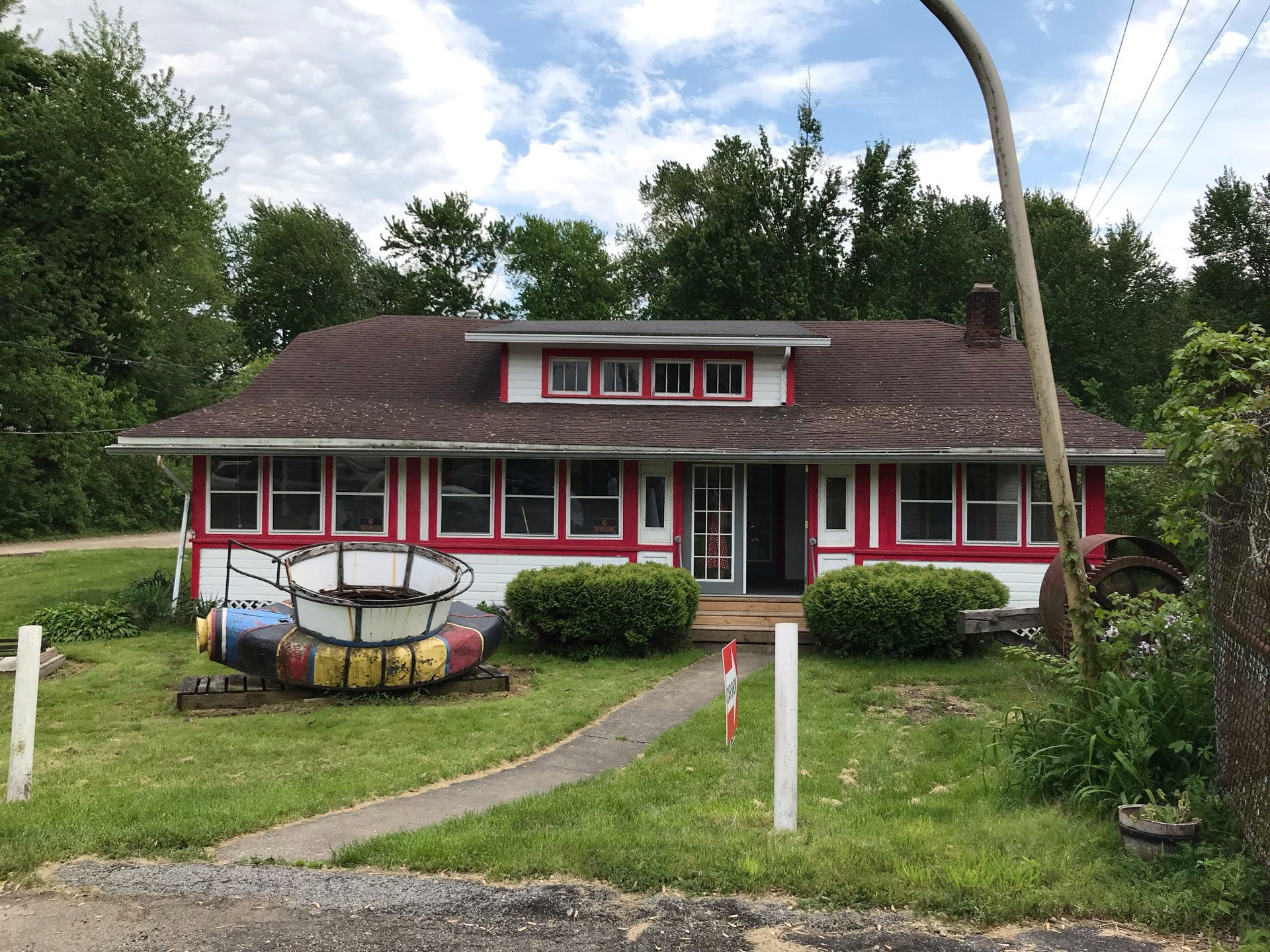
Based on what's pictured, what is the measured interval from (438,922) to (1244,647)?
4072 mm

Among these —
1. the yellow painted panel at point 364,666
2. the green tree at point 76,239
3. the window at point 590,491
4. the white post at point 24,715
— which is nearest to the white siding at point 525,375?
the window at point 590,491

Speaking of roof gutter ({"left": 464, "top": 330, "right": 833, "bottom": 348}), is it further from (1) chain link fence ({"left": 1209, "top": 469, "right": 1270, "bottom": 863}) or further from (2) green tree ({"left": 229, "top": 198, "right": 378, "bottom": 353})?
(2) green tree ({"left": 229, "top": 198, "right": 378, "bottom": 353})

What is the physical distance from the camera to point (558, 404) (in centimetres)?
1742

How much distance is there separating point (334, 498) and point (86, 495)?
25.1 m

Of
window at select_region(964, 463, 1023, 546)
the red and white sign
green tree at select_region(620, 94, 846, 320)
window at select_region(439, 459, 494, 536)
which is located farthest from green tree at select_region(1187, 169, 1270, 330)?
the red and white sign

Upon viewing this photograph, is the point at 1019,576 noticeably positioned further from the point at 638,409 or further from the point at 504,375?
the point at 504,375

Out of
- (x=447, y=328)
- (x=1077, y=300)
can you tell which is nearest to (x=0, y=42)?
(x=447, y=328)

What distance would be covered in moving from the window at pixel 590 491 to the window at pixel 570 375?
2379 mm

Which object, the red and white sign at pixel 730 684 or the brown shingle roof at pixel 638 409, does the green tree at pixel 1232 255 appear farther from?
the red and white sign at pixel 730 684

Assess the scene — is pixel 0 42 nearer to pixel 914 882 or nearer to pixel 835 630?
pixel 835 630

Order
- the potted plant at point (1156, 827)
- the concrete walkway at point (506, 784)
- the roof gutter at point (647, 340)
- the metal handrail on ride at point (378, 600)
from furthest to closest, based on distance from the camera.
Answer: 1. the roof gutter at point (647, 340)
2. the metal handrail on ride at point (378, 600)
3. the concrete walkway at point (506, 784)
4. the potted plant at point (1156, 827)

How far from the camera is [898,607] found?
12391mm

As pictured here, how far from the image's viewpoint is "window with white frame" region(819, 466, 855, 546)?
50.9 ft

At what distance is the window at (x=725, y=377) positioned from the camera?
17656 mm
